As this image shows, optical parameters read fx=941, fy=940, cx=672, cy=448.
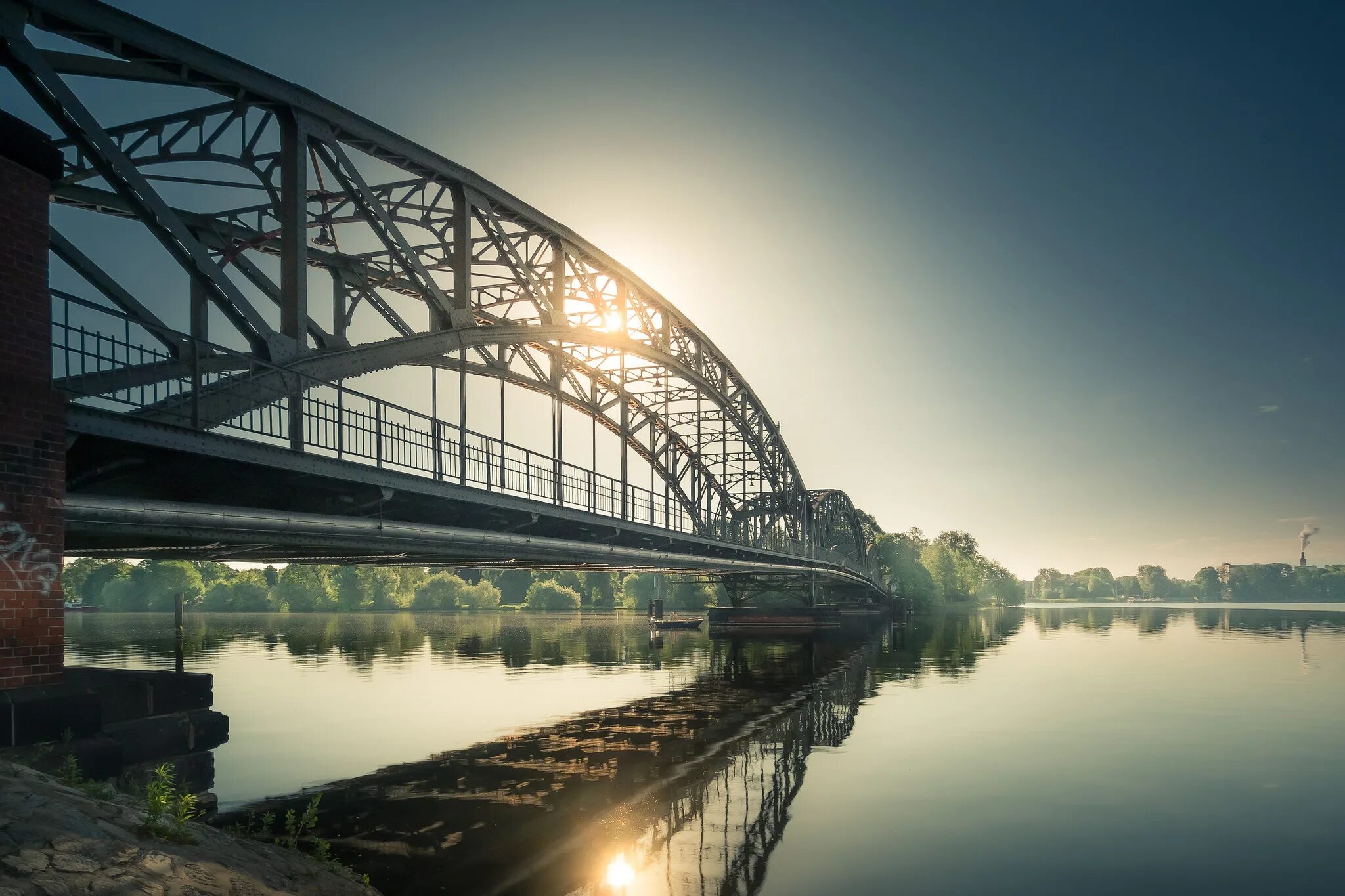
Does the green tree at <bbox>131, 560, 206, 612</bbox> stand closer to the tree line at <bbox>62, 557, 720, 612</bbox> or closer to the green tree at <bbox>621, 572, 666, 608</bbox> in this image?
the tree line at <bbox>62, 557, 720, 612</bbox>

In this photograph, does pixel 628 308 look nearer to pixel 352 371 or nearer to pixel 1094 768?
pixel 352 371

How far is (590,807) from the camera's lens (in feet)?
59.2

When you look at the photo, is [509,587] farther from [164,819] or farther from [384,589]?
[164,819]

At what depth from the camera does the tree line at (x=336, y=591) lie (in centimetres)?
16738

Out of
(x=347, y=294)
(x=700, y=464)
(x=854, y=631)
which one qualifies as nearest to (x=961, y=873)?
(x=347, y=294)

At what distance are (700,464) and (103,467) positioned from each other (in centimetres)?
4764

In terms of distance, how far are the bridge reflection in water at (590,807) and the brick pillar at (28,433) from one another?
18.4ft

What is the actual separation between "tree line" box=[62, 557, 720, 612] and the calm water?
120 meters

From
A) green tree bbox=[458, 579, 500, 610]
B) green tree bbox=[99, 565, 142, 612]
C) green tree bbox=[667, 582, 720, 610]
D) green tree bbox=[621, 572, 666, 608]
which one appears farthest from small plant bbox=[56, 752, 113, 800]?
green tree bbox=[99, 565, 142, 612]

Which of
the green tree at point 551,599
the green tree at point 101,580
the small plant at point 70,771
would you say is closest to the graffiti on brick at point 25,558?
the small plant at point 70,771

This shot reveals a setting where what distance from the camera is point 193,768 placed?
15172mm

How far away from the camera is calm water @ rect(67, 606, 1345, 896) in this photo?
14781mm

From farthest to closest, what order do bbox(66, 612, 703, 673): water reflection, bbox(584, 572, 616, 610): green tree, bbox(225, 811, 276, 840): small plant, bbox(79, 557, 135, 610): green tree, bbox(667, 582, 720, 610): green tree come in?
1. bbox(79, 557, 135, 610): green tree
2. bbox(584, 572, 616, 610): green tree
3. bbox(667, 582, 720, 610): green tree
4. bbox(66, 612, 703, 673): water reflection
5. bbox(225, 811, 276, 840): small plant

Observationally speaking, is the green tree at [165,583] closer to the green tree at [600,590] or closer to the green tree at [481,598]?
the green tree at [481,598]
